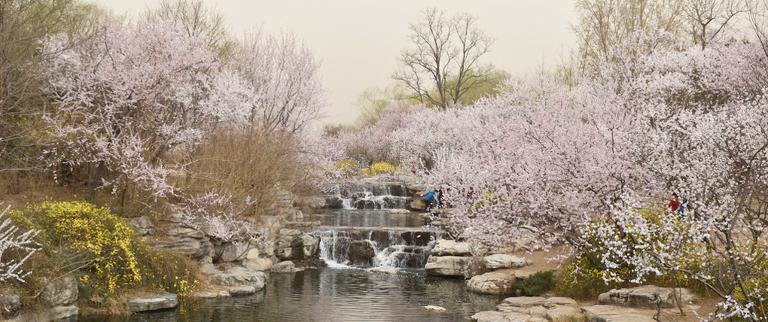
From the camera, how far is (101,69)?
63.5 ft

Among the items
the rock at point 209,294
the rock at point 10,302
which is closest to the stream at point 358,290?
the rock at point 209,294

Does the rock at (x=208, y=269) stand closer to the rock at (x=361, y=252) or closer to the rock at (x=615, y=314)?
the rock at (x=361, y=252)

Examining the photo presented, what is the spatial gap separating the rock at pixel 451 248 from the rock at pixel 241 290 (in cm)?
712

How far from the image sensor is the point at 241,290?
1770 centimetres

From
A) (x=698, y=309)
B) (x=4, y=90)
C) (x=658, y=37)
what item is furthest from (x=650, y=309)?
(x=658, y=37)

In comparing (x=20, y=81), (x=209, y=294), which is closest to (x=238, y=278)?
(x=209, y=294)

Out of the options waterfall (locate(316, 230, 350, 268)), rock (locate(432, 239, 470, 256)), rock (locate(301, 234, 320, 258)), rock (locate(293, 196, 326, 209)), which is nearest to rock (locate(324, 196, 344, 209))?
rock (locate(293, 196, 326, 209))

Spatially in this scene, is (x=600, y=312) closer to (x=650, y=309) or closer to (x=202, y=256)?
(x=650, y=309)

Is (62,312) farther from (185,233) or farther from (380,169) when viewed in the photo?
(380,169)

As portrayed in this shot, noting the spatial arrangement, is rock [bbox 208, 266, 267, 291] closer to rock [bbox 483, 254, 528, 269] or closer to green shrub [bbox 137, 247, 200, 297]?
green shrub [bbox 137, 247, 200, 297]

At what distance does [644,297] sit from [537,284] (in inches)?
157

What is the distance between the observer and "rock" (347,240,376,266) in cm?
2439

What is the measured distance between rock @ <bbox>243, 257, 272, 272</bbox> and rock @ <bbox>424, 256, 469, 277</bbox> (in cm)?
525

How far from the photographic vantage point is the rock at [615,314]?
41.8 feet
